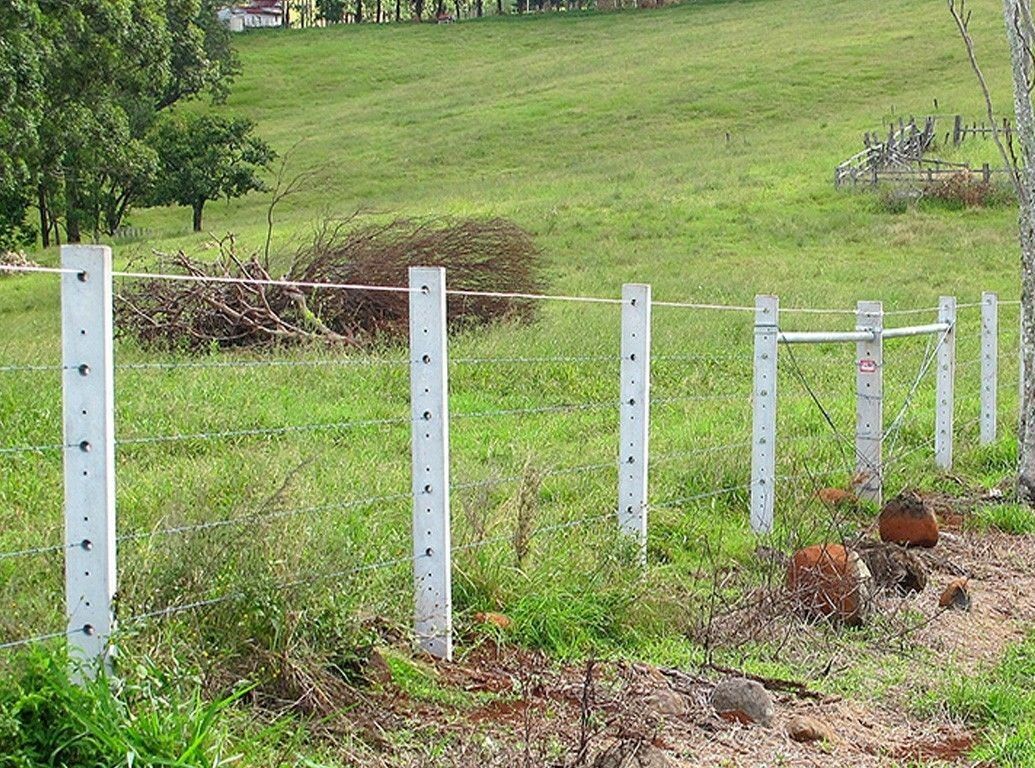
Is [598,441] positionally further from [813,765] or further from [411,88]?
[411,88]

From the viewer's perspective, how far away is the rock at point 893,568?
666cm

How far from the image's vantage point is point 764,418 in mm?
7711

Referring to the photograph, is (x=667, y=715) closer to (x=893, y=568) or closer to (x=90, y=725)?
(x=90, y=725)

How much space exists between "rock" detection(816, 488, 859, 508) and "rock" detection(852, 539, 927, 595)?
1.39m

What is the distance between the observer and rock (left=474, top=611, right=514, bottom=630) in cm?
541

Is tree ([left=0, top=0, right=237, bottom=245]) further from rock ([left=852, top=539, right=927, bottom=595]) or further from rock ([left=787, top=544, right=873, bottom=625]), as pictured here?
rock ([left=787, top=544, right=873, bottom=625])

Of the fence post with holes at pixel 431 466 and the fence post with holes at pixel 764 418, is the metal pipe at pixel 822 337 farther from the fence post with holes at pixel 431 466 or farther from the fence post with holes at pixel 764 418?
the fence post with holes at pixel 431 466

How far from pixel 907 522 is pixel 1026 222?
8.99 ft

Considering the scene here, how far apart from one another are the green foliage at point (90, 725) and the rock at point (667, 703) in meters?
1.77

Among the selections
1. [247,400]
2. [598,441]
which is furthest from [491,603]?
[247,400]

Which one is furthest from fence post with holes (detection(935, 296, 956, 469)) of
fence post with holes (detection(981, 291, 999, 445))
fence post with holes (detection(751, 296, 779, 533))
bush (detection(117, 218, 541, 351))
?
bush (detection(117, 218, 541, 351))

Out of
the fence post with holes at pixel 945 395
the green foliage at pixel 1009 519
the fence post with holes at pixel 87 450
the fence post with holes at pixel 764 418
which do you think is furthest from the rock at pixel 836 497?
the fence post with holes at pixel 87 450

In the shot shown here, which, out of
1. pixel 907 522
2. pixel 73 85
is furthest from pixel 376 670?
pixel 73 85

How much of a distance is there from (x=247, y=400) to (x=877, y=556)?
19.3 feet
